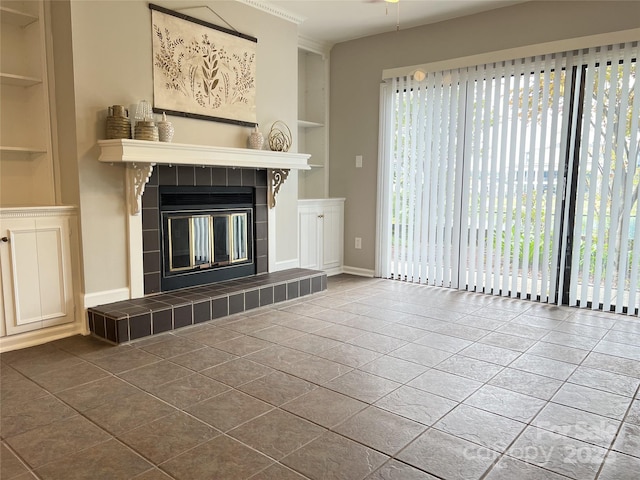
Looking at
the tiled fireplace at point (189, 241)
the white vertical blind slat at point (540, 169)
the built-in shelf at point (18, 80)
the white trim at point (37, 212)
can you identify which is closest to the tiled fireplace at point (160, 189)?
the tiled fireplace at point (189, 241)

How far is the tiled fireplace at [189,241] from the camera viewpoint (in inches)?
122

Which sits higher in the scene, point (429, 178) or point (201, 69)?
point (201, 69)

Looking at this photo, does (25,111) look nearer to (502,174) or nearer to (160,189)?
(160,189)

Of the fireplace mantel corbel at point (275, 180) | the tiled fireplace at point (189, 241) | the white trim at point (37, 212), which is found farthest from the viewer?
the fireplace mantel corbel at point (275, 180)

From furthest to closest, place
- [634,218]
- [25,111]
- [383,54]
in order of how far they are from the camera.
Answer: [383,54], [634,218], [25,111]

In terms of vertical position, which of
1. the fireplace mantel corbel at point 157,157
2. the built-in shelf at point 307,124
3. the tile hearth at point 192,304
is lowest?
the tile hearth at point 192,304

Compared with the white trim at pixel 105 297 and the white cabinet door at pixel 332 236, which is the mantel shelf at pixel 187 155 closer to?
the white trim at pixel 105 297

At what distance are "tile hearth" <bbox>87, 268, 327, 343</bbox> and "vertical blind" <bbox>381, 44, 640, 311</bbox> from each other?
1.40 m

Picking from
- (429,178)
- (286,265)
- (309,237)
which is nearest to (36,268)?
(286,265)

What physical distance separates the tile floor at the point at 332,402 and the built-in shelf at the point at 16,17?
211 cm

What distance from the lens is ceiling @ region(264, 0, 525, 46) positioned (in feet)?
13.6

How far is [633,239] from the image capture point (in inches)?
145

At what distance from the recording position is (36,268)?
3.00m

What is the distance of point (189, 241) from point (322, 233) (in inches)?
72.0
